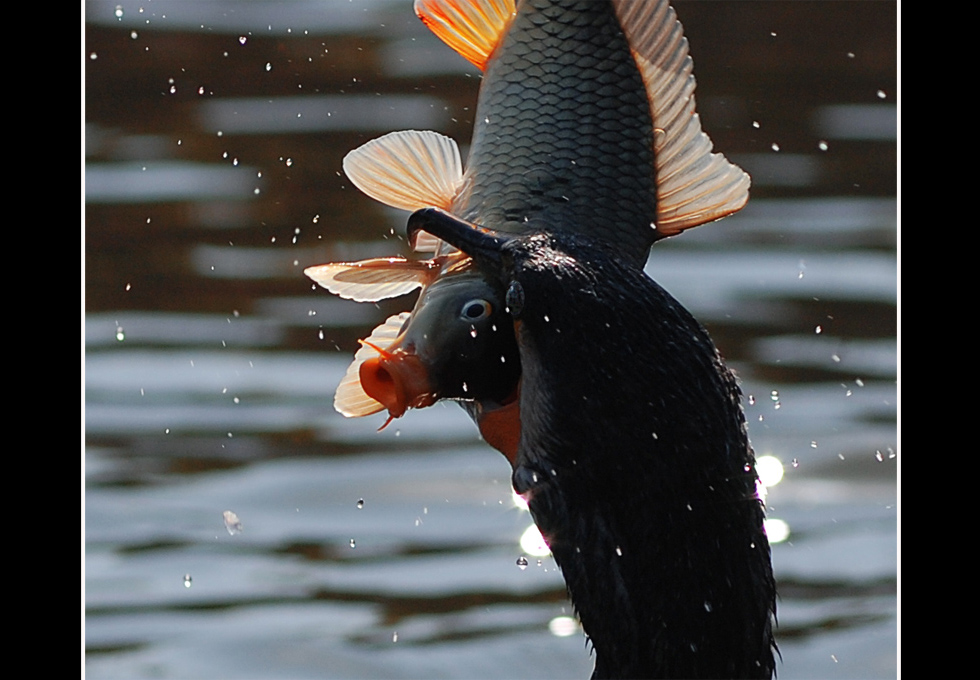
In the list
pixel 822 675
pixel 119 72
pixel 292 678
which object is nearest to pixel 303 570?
pixel 292 678

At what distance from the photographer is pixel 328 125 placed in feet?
29.0

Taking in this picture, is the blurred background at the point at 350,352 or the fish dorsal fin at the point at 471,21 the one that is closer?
the fish dorsal fin at the point at 471,21


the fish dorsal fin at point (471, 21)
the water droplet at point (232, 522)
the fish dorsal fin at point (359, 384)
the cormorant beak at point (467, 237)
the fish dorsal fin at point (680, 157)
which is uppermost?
the fish dorsal fin at point (471, 21)

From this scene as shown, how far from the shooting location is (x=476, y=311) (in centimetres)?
332

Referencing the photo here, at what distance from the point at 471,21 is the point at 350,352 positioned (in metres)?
3.12

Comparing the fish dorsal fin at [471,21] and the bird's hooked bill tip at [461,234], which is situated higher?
the fish dorsal fin at [471,21]

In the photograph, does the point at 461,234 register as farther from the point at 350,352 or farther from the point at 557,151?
the point at 350,352

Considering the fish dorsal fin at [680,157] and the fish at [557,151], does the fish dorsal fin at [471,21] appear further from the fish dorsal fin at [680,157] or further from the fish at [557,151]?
the fish dorsal fin at [680,157]

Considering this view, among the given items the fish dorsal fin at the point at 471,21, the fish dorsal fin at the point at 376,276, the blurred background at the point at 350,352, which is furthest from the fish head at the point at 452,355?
the blurred background at the point at 350,352

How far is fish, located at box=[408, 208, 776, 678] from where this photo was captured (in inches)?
123

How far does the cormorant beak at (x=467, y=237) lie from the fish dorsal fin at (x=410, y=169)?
0.52m

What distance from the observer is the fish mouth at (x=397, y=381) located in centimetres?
337
